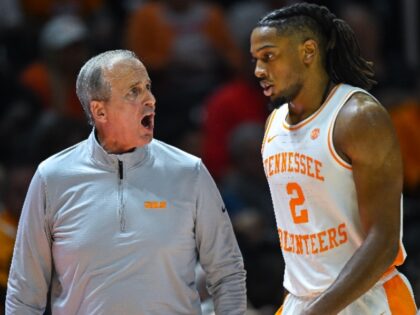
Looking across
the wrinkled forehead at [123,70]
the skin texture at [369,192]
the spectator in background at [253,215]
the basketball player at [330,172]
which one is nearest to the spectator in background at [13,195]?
the spectator in background at [253,215]

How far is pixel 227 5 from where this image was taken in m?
10.2

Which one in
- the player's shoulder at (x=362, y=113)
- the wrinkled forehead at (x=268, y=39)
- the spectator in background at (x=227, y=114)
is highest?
the wrinkled forehead at (x=268, y=39)

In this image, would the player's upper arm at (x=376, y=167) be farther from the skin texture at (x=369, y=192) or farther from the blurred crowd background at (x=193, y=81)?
the blurred crowd background at (x=193, y=81)

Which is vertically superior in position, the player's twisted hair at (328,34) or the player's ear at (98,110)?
the player's twisted hair at (328,34)

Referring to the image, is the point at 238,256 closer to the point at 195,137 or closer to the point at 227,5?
the point at 195,137

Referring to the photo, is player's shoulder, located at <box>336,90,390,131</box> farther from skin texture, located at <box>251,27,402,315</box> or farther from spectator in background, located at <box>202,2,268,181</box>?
spectator in background, located at <box>202,2,268,181</box>

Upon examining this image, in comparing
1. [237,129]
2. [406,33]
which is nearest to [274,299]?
[237,129]

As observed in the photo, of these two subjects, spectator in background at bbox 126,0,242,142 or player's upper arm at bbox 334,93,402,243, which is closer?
player's upper arm at bbox 334,93,402,243

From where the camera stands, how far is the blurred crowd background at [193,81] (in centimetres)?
773

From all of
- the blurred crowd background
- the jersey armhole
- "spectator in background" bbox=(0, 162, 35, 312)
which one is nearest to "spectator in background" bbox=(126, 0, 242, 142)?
the blurred crowd background

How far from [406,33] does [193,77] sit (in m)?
1.85

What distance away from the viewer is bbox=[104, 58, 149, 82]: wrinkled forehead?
15.3 ft

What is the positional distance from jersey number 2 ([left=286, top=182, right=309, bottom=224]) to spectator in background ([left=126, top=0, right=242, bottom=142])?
14.5ft

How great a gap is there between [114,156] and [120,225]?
0.29 meters
